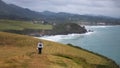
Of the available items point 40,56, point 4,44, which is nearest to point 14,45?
point 4,44

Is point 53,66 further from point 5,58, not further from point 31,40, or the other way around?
point 31,40

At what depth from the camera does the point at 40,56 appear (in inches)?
1449

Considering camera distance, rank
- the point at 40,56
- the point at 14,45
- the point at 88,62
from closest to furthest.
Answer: the point at 40,56 → the point at 88,62 → the point at 14,45

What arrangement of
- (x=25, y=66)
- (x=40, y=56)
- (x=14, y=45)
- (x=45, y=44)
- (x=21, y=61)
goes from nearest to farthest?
1. (x=25, y=66)
2. (x=21, y=61)
3. (x=40, y=56)
4. (x=14, y=45)
5. (x=45, y=44)

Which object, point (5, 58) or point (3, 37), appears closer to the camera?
point (5, 58)

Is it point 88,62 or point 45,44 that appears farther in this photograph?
point 45,44

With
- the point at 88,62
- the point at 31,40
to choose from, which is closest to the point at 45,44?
the point at 31,40

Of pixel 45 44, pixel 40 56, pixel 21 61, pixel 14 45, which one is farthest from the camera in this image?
pixel 45 44

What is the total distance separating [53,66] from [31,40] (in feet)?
68.7

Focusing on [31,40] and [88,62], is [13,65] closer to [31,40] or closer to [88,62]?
[88,62]

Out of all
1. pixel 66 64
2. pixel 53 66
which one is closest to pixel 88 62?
pixel 66 64

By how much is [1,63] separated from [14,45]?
51.8ft

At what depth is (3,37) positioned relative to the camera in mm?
52469

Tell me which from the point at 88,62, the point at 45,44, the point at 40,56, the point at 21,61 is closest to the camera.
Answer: the point at 21,61
